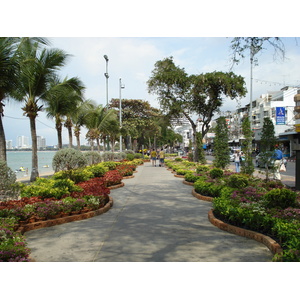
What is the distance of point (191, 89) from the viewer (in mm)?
23844

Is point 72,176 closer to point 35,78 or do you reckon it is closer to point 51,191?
point 51,191

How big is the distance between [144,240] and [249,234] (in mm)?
1870

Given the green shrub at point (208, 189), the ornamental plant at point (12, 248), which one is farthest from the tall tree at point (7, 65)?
the green shrub at point (208, 189)

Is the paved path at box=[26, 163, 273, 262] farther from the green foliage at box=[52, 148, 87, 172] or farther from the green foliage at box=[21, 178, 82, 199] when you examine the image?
the green foliage at box=[52, 148, 87, 172]

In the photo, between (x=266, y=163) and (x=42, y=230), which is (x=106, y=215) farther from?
(x=266, y=163)

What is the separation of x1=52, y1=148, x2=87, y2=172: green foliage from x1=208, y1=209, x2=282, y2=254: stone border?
777 cm

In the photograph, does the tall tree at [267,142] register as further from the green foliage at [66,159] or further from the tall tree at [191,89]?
the tall tree at [191,89]

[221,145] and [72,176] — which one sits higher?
[221,145]

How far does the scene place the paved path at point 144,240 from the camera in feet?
14.2

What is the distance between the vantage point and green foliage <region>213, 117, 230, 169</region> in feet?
54.7

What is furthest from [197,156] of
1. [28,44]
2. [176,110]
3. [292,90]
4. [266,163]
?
[292,90]

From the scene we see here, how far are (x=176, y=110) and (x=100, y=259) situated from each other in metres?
21.6

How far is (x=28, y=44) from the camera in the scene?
37.9ft

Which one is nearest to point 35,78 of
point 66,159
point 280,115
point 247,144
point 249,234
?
point 66,159
